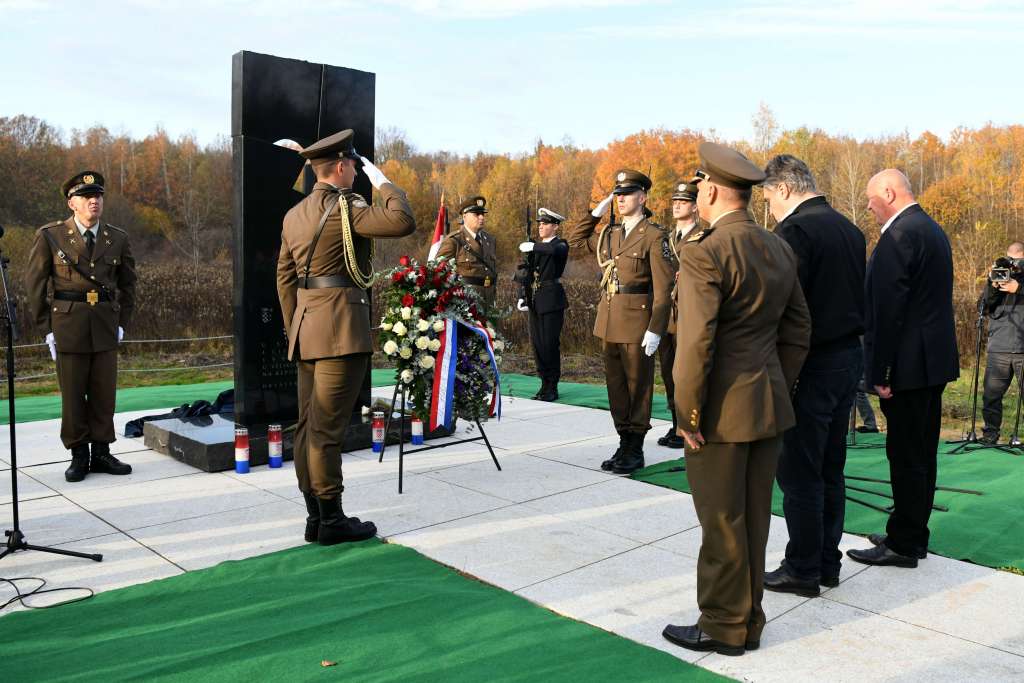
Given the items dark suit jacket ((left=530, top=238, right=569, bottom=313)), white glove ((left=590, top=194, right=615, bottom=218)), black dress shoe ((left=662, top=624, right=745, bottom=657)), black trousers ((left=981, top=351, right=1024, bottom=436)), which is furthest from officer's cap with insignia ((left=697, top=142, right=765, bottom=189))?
dark suit jacket ((left=530, top=238, right=569, bottom=313))

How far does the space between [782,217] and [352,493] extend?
132 inches

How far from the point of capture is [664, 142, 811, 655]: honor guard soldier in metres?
3.03

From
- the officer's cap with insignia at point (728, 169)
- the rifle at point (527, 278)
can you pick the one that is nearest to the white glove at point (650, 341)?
the officer's cap with insignia at point (728, 169)

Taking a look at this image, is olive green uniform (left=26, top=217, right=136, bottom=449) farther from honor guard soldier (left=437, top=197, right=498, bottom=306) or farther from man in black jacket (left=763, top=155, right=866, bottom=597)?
man in black jacket (left=763, top=155, right=866, bottom=597)

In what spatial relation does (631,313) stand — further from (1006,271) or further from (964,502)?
(1006,271)

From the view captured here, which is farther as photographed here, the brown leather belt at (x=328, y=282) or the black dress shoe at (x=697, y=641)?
the brown leather belt at (x=328, y=282)

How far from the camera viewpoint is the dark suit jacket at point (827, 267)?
12.2 ft

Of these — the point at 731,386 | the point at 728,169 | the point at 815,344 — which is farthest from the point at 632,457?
the point at 728,169

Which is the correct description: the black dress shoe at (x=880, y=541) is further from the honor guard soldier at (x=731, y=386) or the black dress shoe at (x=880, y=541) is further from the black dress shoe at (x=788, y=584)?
the honor guard soldier at (x=731, y=386)

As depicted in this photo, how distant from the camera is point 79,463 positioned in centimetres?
600

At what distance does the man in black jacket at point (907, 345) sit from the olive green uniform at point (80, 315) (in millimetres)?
5143

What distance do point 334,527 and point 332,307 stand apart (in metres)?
1.21

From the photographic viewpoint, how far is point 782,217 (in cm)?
385

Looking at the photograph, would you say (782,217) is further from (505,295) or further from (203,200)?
(203,200)
